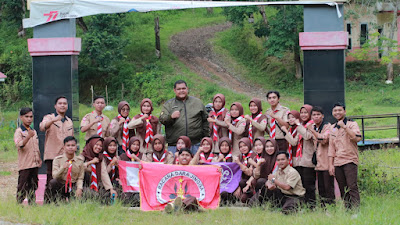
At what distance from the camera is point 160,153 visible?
28.6 feet

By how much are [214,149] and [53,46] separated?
308cm

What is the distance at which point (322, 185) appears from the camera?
8.19 meters

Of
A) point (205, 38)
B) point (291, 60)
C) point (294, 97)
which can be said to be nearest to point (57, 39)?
point (294, 97)

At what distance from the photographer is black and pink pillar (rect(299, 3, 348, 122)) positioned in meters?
8.60

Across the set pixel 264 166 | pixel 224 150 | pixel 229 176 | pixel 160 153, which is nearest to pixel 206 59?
pixel 160 153

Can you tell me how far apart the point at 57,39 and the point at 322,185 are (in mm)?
4736

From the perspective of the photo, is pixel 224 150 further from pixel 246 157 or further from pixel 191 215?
pixel 191 215

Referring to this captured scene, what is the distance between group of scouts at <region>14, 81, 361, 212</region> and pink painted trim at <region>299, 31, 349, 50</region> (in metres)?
1.03

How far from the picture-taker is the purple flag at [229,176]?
333 inches

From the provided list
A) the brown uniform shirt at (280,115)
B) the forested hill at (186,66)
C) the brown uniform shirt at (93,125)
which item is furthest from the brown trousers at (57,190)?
the forested hill at (186,66)

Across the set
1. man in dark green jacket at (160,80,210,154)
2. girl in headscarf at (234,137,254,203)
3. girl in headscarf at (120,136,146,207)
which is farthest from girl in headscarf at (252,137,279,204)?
girl in headscarf at (120,136,146,207)

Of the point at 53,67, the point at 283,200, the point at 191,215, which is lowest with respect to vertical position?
the point at 191,215

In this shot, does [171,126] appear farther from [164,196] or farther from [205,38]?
[205,38]

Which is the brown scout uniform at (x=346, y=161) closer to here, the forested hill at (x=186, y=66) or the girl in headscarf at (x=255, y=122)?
the girl in headscarf at (x=255, y=122)
